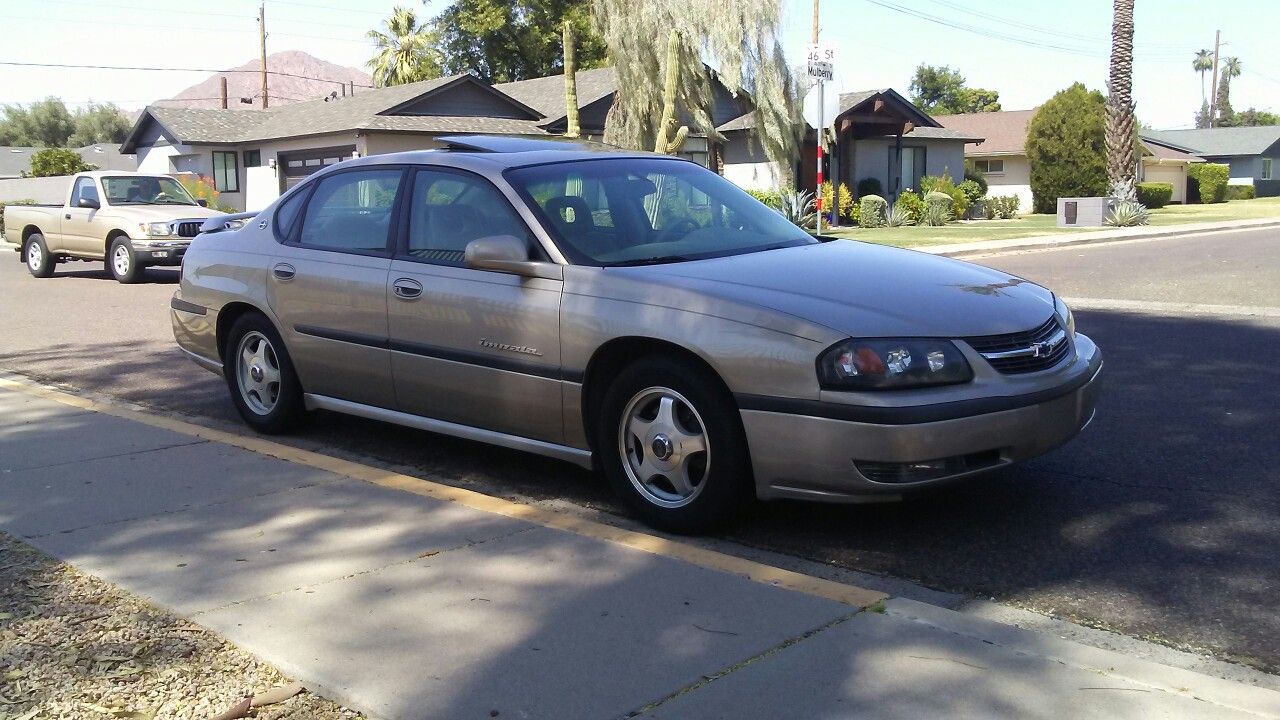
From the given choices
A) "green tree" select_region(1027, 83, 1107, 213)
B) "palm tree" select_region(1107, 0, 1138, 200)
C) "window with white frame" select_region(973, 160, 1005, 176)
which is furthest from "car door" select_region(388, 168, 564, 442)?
"window with white frame" select_region(973, 160, 1005, 176)

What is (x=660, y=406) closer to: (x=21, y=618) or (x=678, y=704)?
(x=678, y=704)

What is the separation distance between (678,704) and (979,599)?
4.69ft

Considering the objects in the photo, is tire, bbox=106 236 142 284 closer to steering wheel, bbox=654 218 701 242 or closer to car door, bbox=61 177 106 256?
car door, bbox=61 177 106 256

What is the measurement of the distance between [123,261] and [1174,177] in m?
56.0

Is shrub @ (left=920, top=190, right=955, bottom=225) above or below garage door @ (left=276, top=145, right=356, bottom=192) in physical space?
below

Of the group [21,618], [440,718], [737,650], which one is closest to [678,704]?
[737,650]

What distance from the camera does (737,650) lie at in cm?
361

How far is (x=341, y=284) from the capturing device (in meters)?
6.19

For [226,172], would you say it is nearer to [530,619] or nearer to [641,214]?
[641,214]

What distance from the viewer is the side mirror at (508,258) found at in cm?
527

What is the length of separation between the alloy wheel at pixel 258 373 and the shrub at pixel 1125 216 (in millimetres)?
28124

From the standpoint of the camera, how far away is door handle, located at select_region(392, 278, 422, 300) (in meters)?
5.77

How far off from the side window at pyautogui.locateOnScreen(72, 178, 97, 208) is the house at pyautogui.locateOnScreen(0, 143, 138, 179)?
33.7 meters

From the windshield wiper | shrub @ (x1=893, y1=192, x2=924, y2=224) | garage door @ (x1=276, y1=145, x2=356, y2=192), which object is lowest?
the windshield wiper
